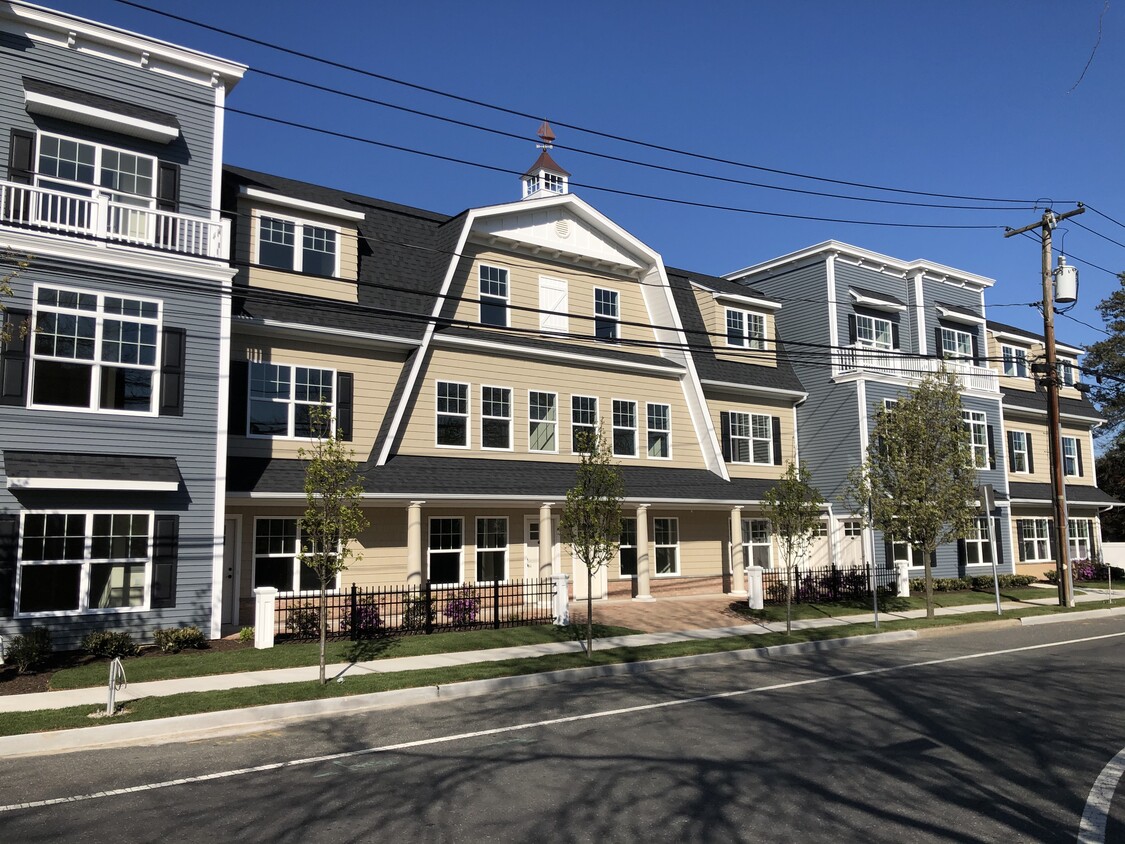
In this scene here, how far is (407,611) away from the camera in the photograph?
60.8ft

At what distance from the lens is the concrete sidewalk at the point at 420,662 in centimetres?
1228

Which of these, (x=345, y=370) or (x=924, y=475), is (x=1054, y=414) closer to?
(x=924, y=475)

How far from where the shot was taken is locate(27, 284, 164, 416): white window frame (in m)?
15.5

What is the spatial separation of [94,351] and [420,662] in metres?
8.37

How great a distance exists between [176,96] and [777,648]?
16733 mm

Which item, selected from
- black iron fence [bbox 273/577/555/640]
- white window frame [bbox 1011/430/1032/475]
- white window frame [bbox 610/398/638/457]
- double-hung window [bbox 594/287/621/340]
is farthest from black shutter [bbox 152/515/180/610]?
white window frame [bbox 1011/430/1032/475]

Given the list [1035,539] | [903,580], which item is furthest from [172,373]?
[1035,539]

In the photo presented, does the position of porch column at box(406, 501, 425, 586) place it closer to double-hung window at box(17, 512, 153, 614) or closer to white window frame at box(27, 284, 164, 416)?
double-hung window at box(17, 512, 153, 614)

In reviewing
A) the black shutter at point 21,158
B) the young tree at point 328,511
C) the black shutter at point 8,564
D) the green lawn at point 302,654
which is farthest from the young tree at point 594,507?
the black shutter at point 21,158

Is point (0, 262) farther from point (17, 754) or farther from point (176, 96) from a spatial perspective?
point (17, 754)

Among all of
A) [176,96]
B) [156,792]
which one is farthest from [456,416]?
[156,792]

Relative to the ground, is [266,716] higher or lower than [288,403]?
lower

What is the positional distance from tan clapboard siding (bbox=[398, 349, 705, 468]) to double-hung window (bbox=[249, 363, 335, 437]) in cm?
243

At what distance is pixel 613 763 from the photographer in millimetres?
8484
